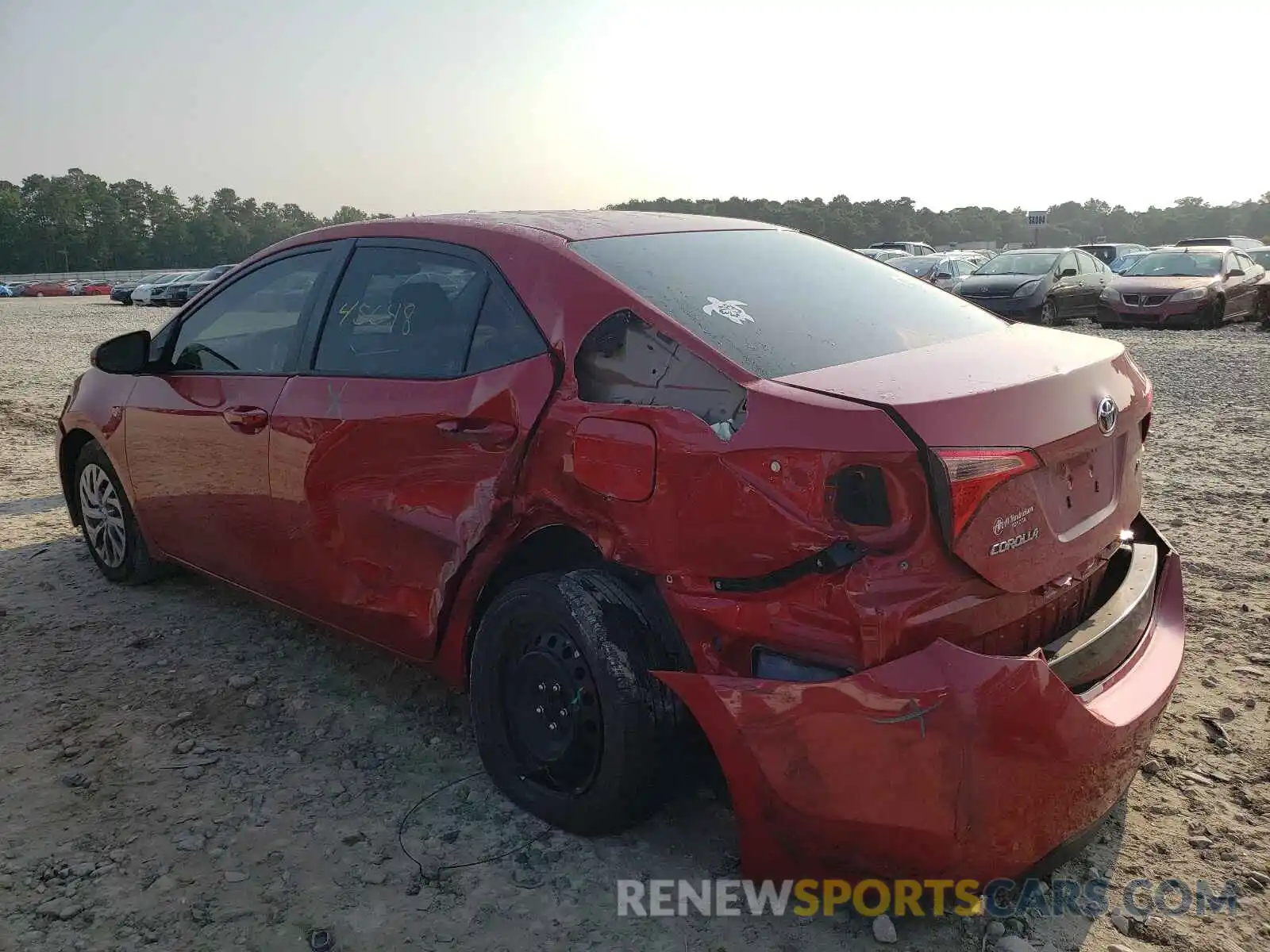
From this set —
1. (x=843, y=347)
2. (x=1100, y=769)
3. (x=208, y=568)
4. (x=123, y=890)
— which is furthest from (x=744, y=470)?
(x=208, y=568)

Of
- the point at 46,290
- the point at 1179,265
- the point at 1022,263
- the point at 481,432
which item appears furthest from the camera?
the point at 46,290

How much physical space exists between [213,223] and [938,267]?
300 ft

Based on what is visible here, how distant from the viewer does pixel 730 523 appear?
2.30 meters

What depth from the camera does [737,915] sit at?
247 cm

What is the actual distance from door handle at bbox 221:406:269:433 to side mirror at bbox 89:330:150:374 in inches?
28.4

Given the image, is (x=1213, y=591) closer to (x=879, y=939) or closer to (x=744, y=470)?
(x=879, y=939)

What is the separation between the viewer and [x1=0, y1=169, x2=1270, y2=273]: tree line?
256ft

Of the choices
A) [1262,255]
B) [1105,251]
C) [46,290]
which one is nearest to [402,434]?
[1262,255]

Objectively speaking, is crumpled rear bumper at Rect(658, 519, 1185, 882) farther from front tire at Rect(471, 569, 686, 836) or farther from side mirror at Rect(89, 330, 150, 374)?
side mirror at Rect(89, 330, 150, 374)

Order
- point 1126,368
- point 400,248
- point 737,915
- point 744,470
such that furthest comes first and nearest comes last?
point 400,248 < point 1126,368 < point 737,915 < point 744,470

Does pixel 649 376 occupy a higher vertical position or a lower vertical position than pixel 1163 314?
higher

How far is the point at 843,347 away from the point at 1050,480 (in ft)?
2.06

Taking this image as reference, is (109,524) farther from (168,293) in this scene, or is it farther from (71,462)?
(168,293)

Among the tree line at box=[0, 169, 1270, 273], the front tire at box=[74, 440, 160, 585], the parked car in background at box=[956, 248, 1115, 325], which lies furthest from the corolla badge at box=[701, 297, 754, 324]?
the tree line at box=[0, 169, 1270, 273]
